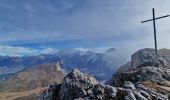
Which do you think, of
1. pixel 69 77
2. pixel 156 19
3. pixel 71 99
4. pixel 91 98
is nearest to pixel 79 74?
pixel 69 77

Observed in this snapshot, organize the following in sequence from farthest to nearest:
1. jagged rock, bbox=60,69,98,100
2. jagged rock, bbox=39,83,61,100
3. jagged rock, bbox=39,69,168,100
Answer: jagged rock, bbox=39,83,61,100 < jagged rock, bbox=60,69,98,100 < jagged rock, bbox=39,69,168,100

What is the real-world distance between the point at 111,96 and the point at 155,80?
20312 millimetres

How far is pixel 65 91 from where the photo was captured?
168 feet

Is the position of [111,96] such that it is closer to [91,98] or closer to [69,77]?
[91,98]

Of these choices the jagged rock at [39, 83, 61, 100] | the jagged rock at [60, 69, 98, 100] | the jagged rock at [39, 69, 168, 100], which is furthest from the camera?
the jagged rock at [39, 83, 61, 100]

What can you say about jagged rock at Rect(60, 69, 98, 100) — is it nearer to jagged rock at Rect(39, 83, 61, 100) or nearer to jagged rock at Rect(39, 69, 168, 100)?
jagged rock at Rect(39, 69, 168, 100)

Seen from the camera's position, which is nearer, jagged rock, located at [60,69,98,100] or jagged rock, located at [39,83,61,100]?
jagged rock, located at [60,69,98,100]

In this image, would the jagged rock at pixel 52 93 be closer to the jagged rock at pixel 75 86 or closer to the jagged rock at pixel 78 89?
the jagged rock at pixel 78 89

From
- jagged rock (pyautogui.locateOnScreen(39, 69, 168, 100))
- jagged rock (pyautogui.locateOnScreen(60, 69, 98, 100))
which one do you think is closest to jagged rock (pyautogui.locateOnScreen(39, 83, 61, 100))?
jagged rock (pyautogui.locateOnScreen(39, 69, 168, 100))

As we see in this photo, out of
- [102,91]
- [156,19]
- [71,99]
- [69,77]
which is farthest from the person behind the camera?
[156,19]

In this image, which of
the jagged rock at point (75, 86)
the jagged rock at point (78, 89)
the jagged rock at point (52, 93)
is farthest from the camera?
→ the jagged rock at point (52, 93)

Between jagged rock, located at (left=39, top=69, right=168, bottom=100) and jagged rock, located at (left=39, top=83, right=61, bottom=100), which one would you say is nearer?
jagged rock, located at (left=39, top=69, right=168, bottom=100)

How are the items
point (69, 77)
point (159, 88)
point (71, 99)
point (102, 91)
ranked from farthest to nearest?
point (69, 77), point (71, 99), point (159, 88), point (102, 91)

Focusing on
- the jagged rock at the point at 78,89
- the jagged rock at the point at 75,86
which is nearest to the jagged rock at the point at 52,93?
the jagged rock at the point at 78,89
